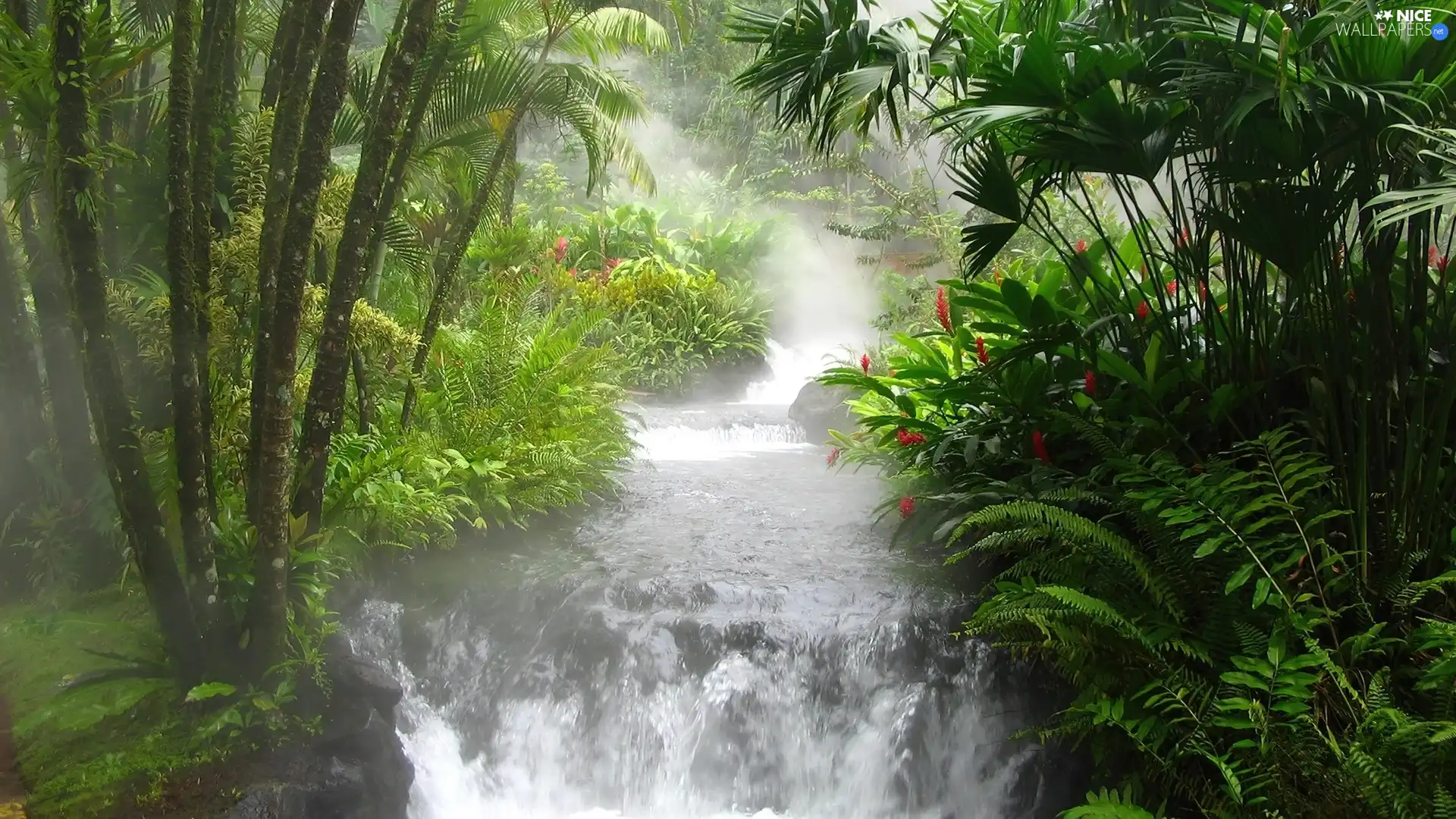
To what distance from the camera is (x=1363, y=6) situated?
256cm

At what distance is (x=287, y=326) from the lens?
312 cm

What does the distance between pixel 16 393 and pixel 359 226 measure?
8.46 feet

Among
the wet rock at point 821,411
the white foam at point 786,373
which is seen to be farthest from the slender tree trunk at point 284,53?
the white foam at point 786,373

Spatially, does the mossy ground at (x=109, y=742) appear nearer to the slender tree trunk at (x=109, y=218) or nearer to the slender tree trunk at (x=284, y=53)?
the slender tree trunk at (x=109, y=218)

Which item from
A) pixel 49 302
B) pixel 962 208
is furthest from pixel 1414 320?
pixel 962 208

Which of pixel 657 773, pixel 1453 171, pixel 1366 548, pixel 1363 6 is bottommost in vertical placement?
pixel 657 773

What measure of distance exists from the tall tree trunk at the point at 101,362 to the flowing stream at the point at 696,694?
111 cm

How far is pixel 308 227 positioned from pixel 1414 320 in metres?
3.62

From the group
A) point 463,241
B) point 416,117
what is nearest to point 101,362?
point 416,117

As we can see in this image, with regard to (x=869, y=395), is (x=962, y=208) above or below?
above

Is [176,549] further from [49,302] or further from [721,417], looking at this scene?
[721,417]

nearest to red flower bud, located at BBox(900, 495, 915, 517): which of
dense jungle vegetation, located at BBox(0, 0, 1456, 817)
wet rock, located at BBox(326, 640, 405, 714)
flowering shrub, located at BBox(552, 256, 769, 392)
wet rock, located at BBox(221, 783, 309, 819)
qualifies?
dense jungle vegetation, located at BBox(0, 0, 1456, 817)

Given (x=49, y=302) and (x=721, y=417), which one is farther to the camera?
(x=721, y=417)
